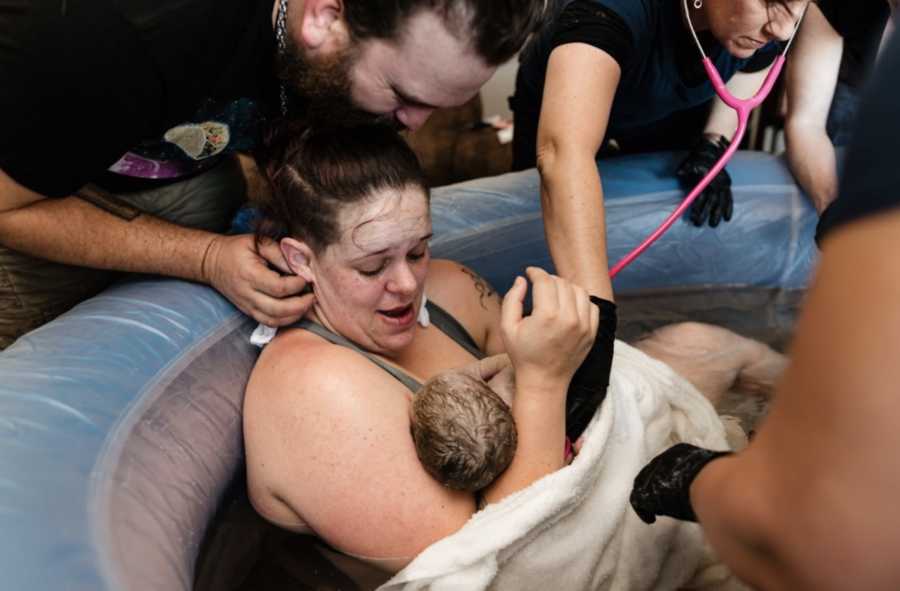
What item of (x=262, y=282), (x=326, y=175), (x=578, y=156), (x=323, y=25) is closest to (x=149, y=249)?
(x=262, y=282)

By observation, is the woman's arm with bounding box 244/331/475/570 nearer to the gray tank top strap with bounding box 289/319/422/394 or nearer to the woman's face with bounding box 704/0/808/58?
the gray tank top strap with bounding box 289/319/422/394

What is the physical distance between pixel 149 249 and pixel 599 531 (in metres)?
0.84

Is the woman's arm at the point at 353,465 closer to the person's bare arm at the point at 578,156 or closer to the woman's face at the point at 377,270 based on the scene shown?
the woman's face at the point at 377,270

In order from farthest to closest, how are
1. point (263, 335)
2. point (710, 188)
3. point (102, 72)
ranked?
point (710, 188) → point (263, 335) → point (102, 72)

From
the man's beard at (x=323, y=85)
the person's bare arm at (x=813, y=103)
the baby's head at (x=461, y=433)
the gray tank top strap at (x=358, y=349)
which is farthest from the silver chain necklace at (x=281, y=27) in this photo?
the person's bare arm at (x=813, y=103)

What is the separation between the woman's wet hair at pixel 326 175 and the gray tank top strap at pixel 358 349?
0.13 metres

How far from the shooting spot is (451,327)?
1.54m

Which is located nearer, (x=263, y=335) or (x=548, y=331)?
(x=548, y=331)

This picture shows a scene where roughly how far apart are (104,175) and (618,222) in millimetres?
1204

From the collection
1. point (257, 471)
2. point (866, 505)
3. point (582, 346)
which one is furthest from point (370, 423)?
point (866, 505)

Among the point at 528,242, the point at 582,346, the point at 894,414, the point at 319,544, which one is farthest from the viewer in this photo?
the point at 528,242

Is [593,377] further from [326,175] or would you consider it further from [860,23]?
[860,23]

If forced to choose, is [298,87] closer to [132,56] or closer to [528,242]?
[132,56]

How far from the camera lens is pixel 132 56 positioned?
1.08 m
